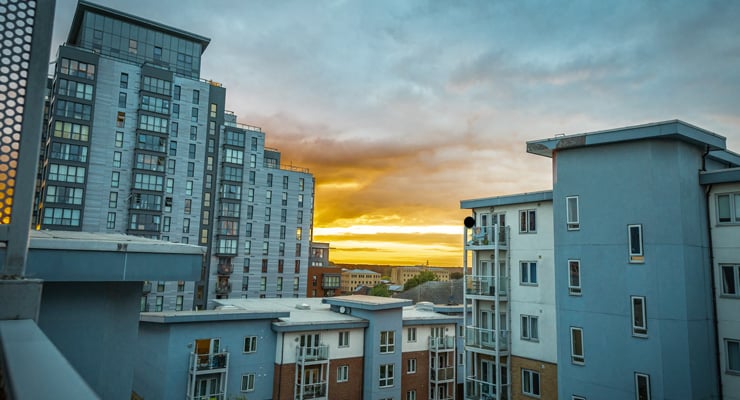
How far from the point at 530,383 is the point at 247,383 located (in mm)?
19059

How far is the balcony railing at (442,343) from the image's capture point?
134ft

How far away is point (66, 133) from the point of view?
55.9 meters

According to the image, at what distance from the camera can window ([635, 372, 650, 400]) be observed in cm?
1619

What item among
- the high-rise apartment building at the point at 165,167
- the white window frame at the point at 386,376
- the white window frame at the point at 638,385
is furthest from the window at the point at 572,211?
the high-rise apartment building at the point at 165,167

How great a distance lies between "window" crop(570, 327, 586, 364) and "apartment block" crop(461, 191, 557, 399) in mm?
2808

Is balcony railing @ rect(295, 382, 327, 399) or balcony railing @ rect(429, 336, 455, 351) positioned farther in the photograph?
balcony railing @ rect(429, 336, 455, 351)

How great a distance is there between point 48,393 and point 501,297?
2384cm

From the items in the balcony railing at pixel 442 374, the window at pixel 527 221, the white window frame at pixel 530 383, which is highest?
the window at pixel 527 221

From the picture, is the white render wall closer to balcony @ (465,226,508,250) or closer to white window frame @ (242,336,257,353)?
balcony @ (465,226,508,250)

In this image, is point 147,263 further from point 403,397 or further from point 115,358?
point 403,397

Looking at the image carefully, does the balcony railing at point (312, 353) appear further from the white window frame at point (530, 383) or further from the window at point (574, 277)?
the window at point (574, 277)

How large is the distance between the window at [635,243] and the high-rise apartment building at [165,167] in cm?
5602

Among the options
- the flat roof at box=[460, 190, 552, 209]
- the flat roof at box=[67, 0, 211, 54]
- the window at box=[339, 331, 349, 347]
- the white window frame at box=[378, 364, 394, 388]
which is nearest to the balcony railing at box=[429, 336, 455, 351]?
the white window frame at box=[378, 364, 394, 388]

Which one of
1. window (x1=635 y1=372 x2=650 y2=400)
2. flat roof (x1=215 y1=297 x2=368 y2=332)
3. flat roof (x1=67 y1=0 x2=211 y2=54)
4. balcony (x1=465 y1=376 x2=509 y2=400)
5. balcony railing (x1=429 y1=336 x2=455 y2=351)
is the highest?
flat roof (x1=67 y1=0 x2=211 y2=54)
